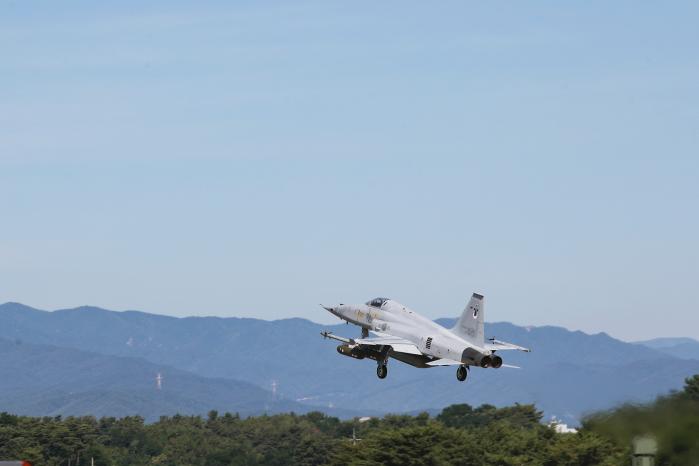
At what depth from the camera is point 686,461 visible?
2317 inches

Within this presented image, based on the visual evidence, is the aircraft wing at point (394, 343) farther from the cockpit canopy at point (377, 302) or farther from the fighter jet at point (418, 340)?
the cockpit canopy at point (377, 302)

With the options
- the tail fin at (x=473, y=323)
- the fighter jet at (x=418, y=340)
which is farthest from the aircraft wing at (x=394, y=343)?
the tail fin at (x=473, y=323)

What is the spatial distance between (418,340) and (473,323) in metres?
3.64

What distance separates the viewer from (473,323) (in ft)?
250

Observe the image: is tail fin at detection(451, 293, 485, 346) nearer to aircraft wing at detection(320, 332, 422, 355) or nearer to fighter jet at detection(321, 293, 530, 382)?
fighter jet at detection(321, 293, 530, 382)

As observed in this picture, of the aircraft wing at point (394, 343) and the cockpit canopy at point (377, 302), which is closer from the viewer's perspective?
the aircraft wing at point (394, 343)

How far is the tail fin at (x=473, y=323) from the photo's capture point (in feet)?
248

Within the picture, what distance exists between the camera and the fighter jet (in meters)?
73.8

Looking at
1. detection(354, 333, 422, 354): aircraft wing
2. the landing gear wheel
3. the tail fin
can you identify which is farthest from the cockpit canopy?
the landing gear wheel

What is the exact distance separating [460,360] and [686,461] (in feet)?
56.8

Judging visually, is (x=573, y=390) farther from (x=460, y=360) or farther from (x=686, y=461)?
(x=686, y=461)

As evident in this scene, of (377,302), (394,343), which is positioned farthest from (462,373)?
(377,302)

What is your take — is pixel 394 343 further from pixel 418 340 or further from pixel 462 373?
pixel 462 373

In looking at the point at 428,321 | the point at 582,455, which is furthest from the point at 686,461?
the point at 582,455
